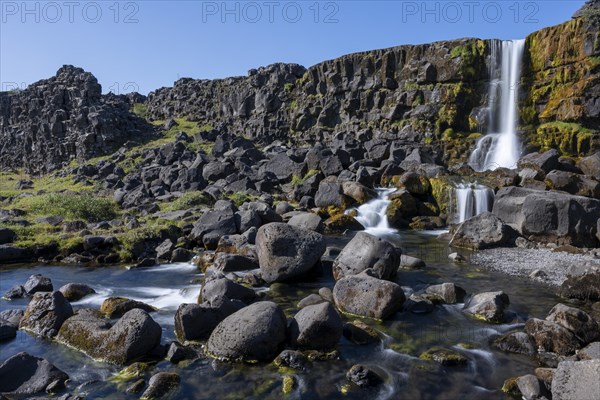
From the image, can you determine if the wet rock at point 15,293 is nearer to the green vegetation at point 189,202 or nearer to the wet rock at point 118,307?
the wet rock at point 118,307

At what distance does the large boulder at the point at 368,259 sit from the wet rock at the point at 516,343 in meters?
5.33

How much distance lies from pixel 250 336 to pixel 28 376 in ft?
15.5

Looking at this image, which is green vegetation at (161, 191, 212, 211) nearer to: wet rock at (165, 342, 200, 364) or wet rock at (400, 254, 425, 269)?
wet rock at (400, 254, 425, 269)

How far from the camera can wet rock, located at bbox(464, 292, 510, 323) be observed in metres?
12.8

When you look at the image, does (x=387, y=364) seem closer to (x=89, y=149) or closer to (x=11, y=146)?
(x=89, y=149)

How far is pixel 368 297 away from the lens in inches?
525

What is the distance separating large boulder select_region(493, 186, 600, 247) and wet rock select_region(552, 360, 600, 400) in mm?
15422

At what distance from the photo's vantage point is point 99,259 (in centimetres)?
2216

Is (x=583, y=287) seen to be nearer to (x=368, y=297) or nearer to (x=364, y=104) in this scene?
(x=368, y=297)

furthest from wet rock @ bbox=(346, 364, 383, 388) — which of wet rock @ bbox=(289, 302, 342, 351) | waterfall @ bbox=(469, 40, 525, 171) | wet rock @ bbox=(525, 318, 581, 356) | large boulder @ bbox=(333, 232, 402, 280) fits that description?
waterfall @ bbox=(469, 40, 525, 171)

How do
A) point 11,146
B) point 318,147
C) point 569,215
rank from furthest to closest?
point 11,146
point 318,147
point 569,215

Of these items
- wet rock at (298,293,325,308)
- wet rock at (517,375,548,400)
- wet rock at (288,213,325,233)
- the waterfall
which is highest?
the waterfall

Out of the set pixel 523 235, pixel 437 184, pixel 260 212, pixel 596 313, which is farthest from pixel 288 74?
pixel 596 313

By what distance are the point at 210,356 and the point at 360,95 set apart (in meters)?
63.0
